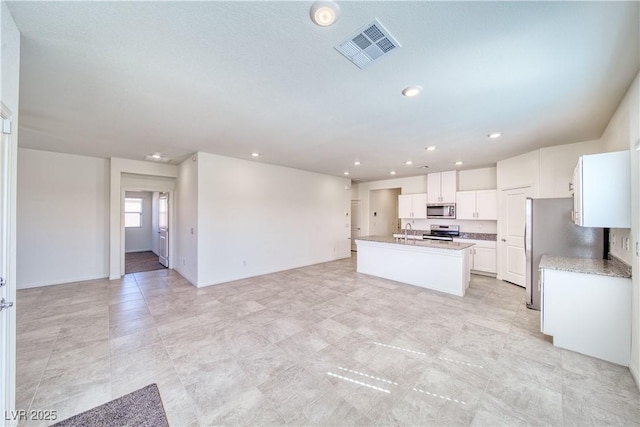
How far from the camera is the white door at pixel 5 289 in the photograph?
4.82 feet

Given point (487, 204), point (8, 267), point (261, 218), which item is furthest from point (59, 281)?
point (487, 204)

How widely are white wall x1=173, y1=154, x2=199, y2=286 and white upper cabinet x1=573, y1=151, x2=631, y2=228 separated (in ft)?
18.6

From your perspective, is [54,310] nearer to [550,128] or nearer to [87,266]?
[87,266]

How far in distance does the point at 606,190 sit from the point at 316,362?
11.0 ft

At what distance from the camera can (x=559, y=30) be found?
1585mm

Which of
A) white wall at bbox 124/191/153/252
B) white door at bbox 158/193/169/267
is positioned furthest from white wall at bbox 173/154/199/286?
white wall at bbox 124/191/153/252

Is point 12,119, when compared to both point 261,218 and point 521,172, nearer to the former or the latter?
point 261,218

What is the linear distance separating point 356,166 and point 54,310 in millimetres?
6104

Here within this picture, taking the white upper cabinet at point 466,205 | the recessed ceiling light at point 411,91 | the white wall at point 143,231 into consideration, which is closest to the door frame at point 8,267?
the recessed ceiling light at point 411,91

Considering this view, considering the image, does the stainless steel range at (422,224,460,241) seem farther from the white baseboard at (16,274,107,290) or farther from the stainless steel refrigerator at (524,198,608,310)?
the white baseboard at (16,274,107,290)

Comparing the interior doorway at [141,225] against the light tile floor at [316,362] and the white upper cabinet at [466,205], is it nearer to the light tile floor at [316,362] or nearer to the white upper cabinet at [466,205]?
the light tile floor at [316,362]

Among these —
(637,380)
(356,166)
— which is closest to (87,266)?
(356,166)

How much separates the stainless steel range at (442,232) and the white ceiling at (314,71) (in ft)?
10.5

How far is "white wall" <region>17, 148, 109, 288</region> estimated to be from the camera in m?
4.75
